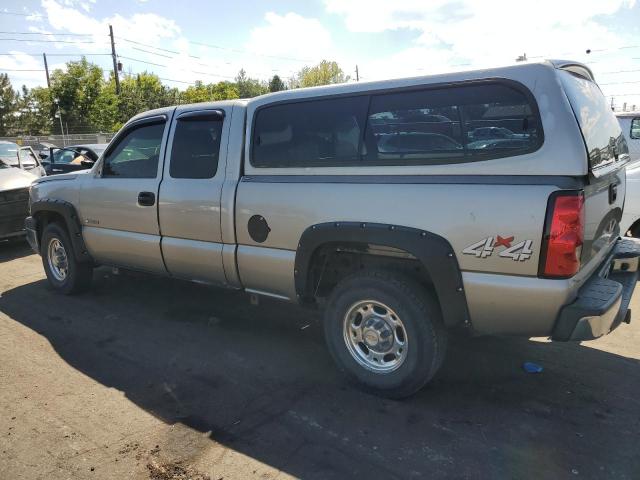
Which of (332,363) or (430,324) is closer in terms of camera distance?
(430,324)

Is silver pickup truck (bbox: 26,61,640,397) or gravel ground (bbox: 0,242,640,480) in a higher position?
silver pickup truck (bbox: 26,61,640,397)

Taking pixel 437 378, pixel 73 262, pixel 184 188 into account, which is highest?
pixel 184 188

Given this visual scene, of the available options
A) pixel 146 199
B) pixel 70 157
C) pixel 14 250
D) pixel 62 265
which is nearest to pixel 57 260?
pixel 62 265

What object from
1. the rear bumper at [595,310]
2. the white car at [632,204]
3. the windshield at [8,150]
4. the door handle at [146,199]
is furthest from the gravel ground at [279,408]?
the windshield at [8,150]

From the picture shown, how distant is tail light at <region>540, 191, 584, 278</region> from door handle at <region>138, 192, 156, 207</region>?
11.1 feet

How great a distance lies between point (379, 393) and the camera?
3.50m

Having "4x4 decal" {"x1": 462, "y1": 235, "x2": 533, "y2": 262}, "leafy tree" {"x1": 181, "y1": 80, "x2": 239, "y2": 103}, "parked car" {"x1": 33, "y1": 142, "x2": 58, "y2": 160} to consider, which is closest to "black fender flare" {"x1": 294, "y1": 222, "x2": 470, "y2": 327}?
"4x4 decal" {"x1": 462, "y1": 235, "x2": 533, "y2": 262}

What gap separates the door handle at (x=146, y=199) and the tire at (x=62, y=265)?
1.50 metres

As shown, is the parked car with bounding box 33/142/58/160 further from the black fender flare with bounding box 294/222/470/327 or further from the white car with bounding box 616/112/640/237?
the white car with bounding box 616/112/640/237

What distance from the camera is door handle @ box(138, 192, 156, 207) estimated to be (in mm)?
4680

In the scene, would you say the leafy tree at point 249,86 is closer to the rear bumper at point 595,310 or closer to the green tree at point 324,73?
the green tree at point 324,73

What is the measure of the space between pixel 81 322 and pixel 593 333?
4542 mm

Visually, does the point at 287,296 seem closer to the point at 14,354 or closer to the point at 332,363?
the point at 332,363

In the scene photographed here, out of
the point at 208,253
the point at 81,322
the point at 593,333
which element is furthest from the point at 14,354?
the point at 593,333
